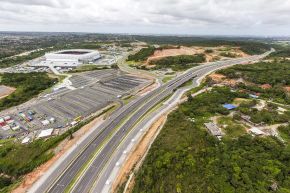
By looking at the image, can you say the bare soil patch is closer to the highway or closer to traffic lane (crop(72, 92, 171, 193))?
the highway

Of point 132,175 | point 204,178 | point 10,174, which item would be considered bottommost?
point 10,174

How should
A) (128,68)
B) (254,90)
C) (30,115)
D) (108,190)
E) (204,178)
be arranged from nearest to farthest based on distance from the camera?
(204,178), (108,190), (30,115), (254,90), (128,68)

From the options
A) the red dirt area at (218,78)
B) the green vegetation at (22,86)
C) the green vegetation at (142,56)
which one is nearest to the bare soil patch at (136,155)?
the red dirt area at (218,78)

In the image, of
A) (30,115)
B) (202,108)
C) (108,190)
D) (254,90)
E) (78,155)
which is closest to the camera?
(108,190)

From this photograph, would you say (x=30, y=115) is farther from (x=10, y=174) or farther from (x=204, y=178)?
(x=204, y=178)

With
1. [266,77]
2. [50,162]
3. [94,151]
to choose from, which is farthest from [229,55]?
[50,162]

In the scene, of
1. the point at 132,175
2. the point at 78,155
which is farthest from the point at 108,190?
the point at 78,155
